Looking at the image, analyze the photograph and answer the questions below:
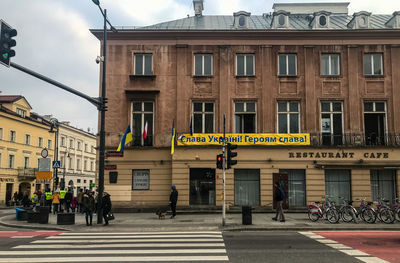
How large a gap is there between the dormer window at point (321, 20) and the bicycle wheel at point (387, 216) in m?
14.0

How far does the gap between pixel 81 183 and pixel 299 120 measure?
51.1m

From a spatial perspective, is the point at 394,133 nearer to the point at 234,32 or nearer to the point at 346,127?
the point at 346,127

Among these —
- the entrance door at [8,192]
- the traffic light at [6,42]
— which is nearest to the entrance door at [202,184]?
the traffic light at [6,42]

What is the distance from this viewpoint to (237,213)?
2275cm

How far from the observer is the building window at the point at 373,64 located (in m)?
24.9

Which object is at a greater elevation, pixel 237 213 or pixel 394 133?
pixel 394 133

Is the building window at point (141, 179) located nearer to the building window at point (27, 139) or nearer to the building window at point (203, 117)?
the building window at point (203, 117)

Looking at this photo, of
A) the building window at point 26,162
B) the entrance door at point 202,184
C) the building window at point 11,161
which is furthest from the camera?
the building window at point 26,162

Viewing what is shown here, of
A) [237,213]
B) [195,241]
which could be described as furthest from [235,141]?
[195,241]

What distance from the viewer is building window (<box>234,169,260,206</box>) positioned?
2373 cm

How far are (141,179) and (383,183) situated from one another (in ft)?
51.1

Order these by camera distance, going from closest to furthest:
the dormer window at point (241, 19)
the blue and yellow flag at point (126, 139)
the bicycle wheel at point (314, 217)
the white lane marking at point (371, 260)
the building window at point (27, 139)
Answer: the white lane marking at point (371, 260)
the bicycle wheel at point (314, 217)
the blue and yellow flag at point (126, 139)
the dormer window at point (241, 19)
the building window at point (27, 139)

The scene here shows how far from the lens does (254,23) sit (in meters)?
29.3

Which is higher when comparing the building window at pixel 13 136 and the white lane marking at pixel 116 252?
the building window at pixel 13 136
